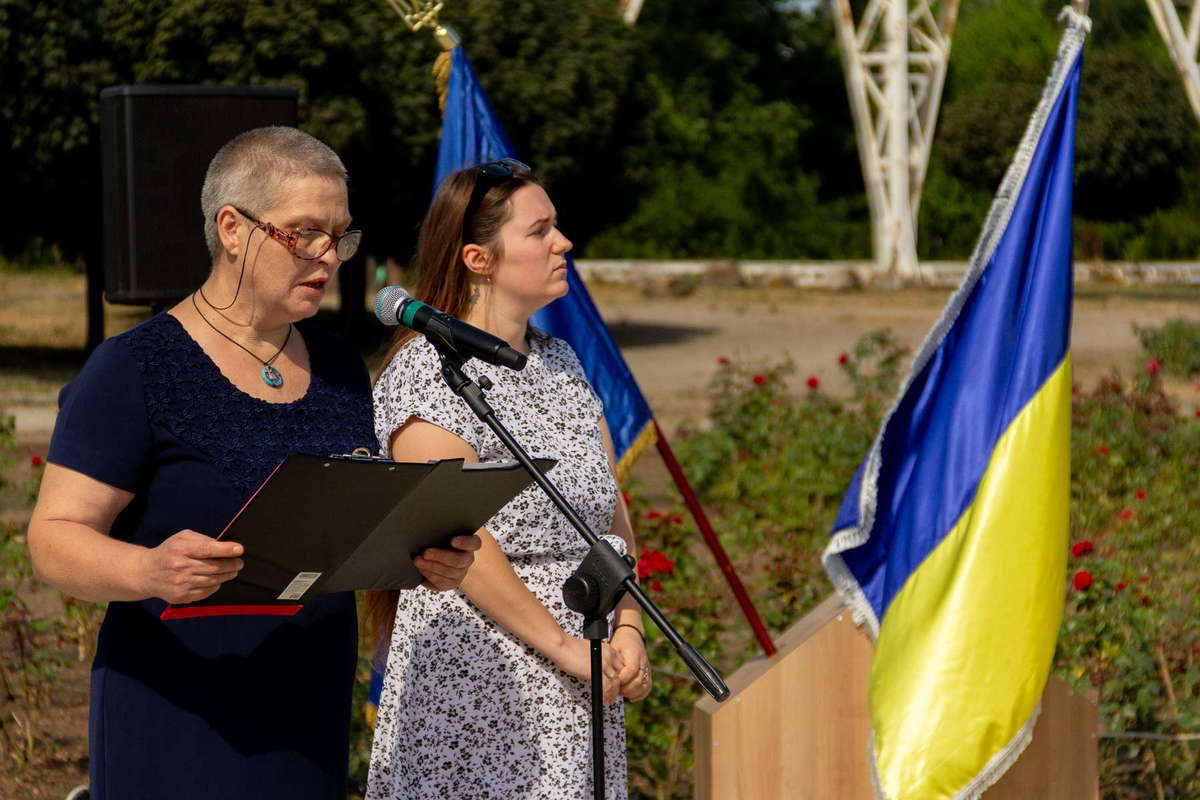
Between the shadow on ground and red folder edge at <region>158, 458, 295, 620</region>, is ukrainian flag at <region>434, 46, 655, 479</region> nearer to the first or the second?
red folder edge at <region>158, 458, 295, 620</region>

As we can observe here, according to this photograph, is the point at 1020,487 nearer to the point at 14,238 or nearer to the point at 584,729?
the point at 584,729

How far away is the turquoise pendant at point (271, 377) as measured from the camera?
2.42m

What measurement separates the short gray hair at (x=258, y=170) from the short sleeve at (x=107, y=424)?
0.80ft

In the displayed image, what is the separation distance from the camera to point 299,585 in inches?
89.4

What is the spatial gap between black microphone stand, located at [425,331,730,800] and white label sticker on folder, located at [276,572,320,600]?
0.34m

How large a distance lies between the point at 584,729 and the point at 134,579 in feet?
3.19

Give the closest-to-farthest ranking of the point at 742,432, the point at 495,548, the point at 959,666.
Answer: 1. the point at 495,548
2. the point at 959,666
3. the point at 742,432

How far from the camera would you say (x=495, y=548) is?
2.77m

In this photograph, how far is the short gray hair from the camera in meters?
2.37

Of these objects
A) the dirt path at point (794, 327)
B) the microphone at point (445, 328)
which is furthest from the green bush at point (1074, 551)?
the dirt path at point (794, 327)

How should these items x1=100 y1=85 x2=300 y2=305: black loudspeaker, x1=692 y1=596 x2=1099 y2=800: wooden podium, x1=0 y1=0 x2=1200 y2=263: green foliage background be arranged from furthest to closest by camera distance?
x1=0 y1=0 x2=1200 y2=263: green foliage background → x1=100 y1=85 x2=300 y2=305: black loudspeaker → x1=692 y1=596 x2=1099 y2=800: wooden podium

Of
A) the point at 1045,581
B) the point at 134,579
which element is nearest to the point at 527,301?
the point at 134,579

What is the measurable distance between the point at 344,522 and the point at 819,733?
1.63m

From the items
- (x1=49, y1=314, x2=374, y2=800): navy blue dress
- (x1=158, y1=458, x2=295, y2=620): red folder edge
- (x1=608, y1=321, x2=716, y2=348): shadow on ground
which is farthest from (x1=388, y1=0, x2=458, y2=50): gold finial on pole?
(x1=608, y1=321, x2=716, y2=348): shadow on ground
